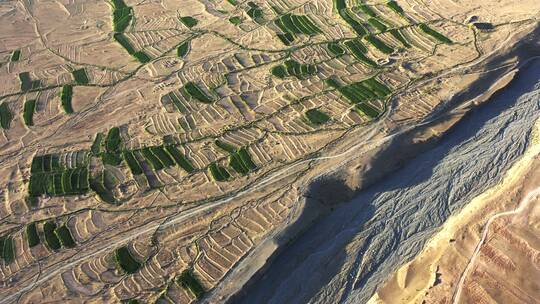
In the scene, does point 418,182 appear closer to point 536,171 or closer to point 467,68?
point 536,171

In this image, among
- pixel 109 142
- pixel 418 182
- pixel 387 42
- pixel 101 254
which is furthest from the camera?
pixel 387 42

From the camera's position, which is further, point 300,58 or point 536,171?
point 300,58

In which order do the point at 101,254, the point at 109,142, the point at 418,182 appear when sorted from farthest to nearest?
Result: the point at 109,142
the point at 418,182
the point at 101,254

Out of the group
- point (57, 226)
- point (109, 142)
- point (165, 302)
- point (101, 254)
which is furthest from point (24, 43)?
point (165, 302)

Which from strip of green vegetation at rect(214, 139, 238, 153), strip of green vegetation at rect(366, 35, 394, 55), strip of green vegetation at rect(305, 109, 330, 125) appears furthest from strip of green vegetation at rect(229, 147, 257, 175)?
strip of green vegetation at rect(366, 35, 394, 55)

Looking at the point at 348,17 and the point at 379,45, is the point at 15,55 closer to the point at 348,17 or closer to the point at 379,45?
the point at 348,17

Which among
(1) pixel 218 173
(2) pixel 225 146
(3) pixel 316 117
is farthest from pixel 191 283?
(3) pixel 316 117

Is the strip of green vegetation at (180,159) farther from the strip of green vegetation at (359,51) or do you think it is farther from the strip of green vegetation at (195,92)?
the strip of green vegetation at (359,51)

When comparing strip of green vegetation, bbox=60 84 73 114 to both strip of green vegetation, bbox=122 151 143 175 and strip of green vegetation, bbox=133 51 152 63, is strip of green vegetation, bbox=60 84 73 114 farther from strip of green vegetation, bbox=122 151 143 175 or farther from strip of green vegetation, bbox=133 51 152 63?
strip of green vegetation, bbox=122 151 143 175
